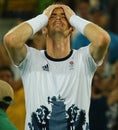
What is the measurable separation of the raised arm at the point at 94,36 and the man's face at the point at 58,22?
0.14 feet

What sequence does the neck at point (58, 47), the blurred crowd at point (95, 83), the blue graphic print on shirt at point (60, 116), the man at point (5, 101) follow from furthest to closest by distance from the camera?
the blurred crowd at point (95, 83) < the neck at point (58, 47) < the blue graphic print on shirt at point (60, 116) < the man at point (5, 101)

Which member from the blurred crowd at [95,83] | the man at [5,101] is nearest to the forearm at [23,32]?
the man at [5,101]

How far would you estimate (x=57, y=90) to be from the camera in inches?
256

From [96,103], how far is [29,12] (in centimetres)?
269

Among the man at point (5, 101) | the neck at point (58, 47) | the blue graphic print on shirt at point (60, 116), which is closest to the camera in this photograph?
the man at point (5, 101)

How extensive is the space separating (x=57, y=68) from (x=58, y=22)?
0.38 metres

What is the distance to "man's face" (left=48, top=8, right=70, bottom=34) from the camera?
6.55m

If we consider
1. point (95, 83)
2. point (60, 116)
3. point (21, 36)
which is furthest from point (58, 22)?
point (95, 83)

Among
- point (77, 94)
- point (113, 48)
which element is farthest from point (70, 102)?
point (113, 48)

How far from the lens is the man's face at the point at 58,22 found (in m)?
6.55

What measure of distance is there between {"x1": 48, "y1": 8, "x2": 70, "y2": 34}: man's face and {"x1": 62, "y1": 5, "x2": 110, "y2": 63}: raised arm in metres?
0.04

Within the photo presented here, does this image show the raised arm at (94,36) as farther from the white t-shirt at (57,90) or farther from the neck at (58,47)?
the neck at (58,47)

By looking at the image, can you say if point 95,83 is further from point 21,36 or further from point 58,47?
point 21,36

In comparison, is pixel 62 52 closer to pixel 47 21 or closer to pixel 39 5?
pixel 47 21
